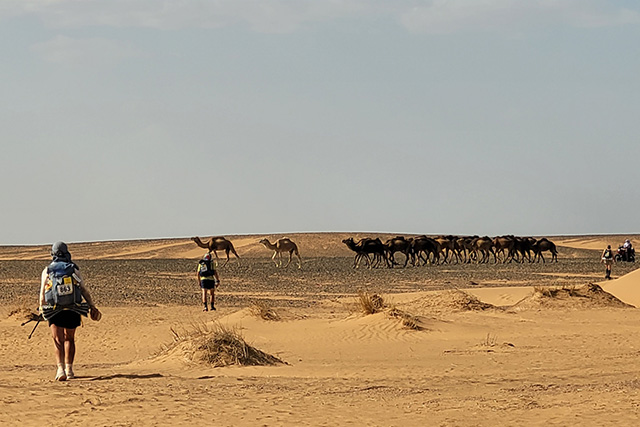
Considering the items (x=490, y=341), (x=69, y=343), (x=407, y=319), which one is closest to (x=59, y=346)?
(x=69, y=343)

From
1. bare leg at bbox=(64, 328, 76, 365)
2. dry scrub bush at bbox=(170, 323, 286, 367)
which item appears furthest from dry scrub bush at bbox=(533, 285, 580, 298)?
bare leg at bbox=(64, 328, 76, 365)

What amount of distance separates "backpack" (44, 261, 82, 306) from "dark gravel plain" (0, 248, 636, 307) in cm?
1568

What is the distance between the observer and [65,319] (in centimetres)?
1159

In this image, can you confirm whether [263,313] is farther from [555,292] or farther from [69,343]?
[69,343]

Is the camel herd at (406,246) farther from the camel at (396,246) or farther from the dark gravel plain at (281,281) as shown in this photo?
the dark gravel plain at (281,281)

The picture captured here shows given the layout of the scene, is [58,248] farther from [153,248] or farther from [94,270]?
[153,248]

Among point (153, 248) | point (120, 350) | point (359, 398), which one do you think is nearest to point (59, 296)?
point (359, 398)

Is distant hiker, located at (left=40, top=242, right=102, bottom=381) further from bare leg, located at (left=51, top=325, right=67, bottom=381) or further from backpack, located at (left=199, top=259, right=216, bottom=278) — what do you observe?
backpack, located at (left=199, top=259, right=216, bottom=278)

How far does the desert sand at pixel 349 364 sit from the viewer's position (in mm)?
10195

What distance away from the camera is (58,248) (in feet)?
38.2

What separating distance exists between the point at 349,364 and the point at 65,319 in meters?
5.29

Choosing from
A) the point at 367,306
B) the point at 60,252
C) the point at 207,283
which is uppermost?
the point at 60,252

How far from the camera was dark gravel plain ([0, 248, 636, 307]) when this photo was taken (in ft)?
108

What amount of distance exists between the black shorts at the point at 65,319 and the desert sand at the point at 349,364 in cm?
69
